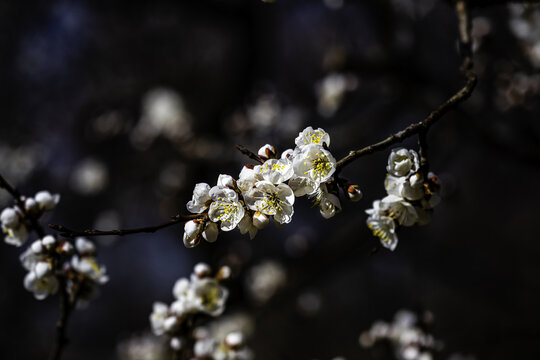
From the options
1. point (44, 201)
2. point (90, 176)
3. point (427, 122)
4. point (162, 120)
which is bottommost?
point (427, 122)

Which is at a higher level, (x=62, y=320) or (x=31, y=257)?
(x=31, y=257)

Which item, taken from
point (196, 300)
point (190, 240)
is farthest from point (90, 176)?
point (190, 240)

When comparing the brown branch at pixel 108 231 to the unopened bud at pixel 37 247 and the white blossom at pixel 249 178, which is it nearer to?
the white blossom at pixel 249 178

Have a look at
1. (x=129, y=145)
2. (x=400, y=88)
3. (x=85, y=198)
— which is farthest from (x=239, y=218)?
(x=85, y=198)

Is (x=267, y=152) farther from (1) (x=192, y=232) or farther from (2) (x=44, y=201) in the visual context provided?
(2) (x=44, y=201)

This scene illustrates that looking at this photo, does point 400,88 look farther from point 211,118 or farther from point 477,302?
point 477,302

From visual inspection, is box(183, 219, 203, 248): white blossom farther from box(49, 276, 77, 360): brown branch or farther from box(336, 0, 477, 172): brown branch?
box(49, 276, 77, 360): brown branch

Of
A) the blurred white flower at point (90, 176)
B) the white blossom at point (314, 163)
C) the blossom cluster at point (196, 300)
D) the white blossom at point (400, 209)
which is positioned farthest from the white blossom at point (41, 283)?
the blurred white flower at point (90, 176)
